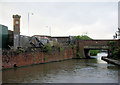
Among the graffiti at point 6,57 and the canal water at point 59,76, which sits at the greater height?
the graffiti at point 6,57

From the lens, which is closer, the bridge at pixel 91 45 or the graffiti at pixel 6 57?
the graffiti at pixel 6 57

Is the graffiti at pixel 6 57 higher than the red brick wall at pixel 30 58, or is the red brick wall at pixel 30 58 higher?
the graffiti at pixel 6 57

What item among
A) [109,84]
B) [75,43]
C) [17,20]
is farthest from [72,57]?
[109,84]

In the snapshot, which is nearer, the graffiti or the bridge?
the graffiti

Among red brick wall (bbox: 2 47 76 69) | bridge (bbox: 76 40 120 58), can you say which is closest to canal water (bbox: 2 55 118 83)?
red brick wall (bbox: 2 47 76 69)

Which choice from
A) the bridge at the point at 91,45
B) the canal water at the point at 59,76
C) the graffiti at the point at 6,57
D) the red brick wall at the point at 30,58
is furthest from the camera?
the bridge at the point at 91,45

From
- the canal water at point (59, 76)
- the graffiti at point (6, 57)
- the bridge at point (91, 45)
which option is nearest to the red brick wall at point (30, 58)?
the graffiti at point (6, 57)

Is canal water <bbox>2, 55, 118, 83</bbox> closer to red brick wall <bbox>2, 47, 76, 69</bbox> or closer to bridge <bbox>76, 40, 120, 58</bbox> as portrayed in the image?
red brick wall <bbox>2, 47, 76, 69</bbox>

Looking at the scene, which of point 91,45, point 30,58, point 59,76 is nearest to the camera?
point 59,76

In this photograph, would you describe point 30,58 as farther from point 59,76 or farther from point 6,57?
point 59,76

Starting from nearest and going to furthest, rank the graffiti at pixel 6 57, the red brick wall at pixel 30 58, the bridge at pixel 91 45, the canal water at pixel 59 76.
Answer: the canal water at pixel 59 76 → the graffiti at pixel 6 57 → the red brick wall at pixel 30 58 → the bridge at pixel 91 45

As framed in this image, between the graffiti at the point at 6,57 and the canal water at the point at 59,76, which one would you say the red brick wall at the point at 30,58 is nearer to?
the graffiti at the point at 6,57

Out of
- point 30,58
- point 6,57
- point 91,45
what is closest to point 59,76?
point 6,57

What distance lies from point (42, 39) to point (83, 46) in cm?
2149
